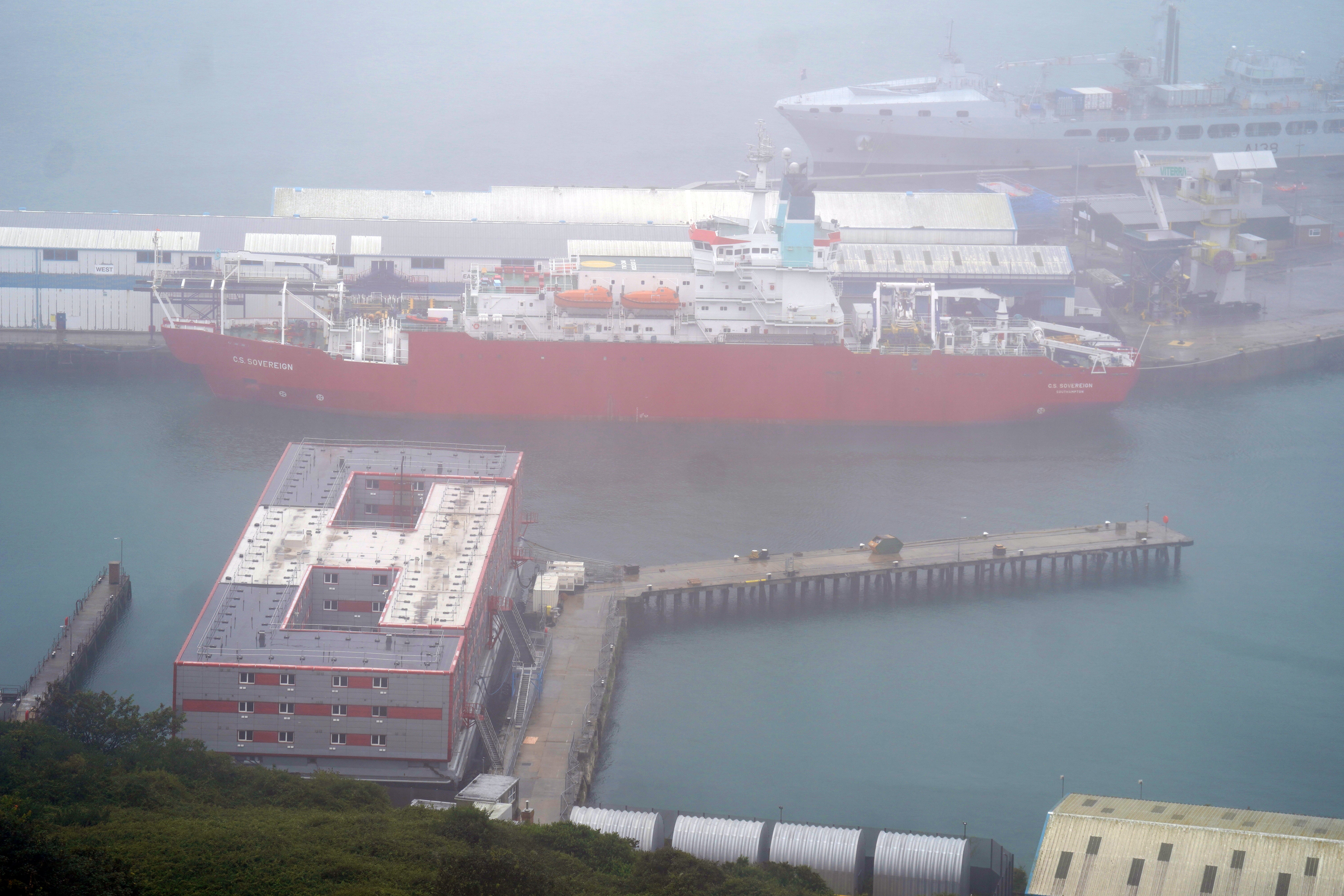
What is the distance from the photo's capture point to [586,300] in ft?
116

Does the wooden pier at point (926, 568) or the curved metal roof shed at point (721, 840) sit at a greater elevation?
the wooden pier at point (926, 568)

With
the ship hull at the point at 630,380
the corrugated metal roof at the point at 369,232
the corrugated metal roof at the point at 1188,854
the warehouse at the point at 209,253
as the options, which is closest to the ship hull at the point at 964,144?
the corrugated metal roof at the point at 369,232

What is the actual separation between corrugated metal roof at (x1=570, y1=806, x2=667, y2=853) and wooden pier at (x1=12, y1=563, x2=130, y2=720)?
7.79 meters

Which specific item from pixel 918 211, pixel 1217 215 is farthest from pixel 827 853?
pixel 1217 215

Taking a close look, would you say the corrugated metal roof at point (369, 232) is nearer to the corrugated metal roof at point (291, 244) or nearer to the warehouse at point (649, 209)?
the corrugated metal roof at point (291, 244)

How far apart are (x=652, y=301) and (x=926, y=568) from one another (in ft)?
36.5

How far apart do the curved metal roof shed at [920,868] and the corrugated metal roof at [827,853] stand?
27cm

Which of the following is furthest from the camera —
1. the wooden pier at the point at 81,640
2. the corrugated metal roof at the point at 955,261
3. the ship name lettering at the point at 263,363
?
the corrugated metal roof at the point at 955,261

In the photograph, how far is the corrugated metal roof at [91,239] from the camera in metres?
38.3

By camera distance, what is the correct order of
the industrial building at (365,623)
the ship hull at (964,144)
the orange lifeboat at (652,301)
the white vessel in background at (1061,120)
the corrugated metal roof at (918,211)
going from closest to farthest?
1. the industrial building at (365,623)
2. the orange lifeboat at (652,301)
3. the corrugated metal roof at (918,211)
4. the ship hull at (964,144)
5. the white vessel in background at (1061,120)

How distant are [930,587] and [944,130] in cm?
3255

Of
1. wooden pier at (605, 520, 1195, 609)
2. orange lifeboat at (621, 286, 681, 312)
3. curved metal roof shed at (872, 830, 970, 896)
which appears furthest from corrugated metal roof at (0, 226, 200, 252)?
curved metal roof shed at (872, 830, 970, 896)

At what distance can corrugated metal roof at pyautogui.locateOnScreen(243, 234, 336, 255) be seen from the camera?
128 feet

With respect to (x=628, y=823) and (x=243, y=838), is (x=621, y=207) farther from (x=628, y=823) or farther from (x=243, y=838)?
(x=243, y=838)
